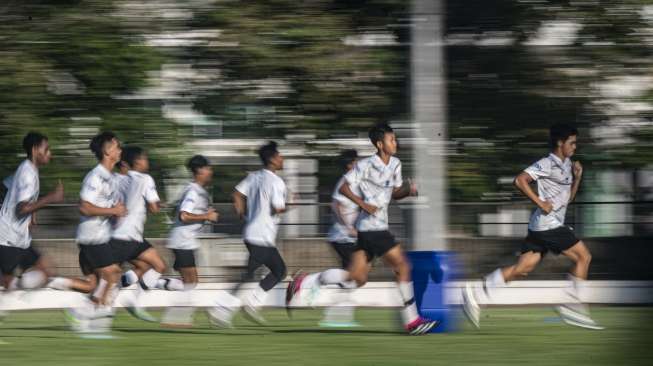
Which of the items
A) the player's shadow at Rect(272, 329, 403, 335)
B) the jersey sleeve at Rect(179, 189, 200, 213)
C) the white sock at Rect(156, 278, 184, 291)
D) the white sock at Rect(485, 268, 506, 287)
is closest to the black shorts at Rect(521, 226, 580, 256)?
the white sock at Rect(485, 268, 506, 287)

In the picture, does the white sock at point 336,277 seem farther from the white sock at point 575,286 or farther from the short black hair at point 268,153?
the white sock at point 575,286

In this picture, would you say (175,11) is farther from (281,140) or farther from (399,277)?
(399,277)

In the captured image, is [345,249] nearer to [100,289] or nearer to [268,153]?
[268,153]

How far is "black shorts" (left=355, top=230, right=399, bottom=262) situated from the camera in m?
11.0

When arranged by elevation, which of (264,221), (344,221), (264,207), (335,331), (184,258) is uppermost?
(264,207)

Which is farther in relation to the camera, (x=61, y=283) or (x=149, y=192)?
(x=149, y=192)

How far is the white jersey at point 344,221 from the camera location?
478 inches

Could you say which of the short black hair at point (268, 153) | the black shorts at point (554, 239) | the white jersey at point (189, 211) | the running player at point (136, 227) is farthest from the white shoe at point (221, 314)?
the black shorts at point (554, 239)

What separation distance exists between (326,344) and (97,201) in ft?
7.47

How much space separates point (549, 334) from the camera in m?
10.7

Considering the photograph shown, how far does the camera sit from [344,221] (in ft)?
39.8

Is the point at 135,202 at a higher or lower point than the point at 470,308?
higher

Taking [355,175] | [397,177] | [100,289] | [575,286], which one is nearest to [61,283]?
[100,289]

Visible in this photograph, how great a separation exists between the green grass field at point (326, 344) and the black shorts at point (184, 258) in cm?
55
